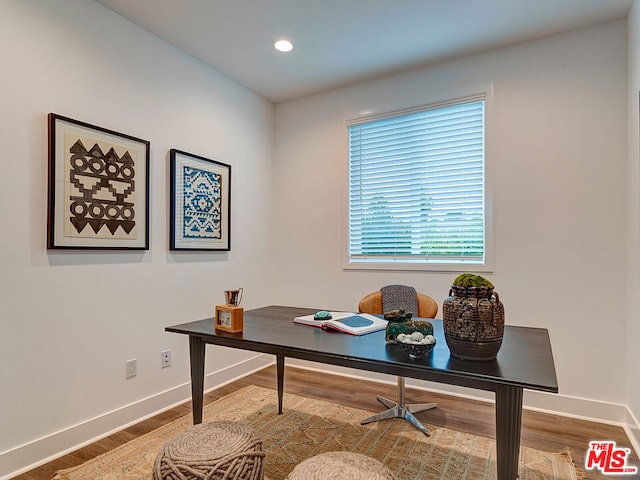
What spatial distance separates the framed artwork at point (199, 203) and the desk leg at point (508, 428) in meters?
2.35

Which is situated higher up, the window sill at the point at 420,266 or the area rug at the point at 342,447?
the window sill at the point at 420,266

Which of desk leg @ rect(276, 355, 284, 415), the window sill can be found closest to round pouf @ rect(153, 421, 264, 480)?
desk leg @ rect(276, 355, 284, 415)

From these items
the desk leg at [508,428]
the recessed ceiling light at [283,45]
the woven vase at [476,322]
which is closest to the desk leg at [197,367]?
the woven vase at [476,322]

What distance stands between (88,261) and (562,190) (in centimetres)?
311

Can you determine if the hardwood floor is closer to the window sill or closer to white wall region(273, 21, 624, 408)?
white wall region(273, 21, 624, 408)

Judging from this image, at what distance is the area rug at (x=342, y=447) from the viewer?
6.30ft

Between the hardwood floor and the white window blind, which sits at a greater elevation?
the white window blind

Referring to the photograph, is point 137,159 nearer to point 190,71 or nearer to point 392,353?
point 190,71

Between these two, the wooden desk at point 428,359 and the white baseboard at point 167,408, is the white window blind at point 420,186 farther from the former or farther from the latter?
the wooden desk at point 428,359

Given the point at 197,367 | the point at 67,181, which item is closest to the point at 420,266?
the point at 197,367

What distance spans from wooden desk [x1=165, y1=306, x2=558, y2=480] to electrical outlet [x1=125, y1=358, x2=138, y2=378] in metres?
0.79

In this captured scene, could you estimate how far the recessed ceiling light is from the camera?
9.06ft

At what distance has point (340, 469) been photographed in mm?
1243

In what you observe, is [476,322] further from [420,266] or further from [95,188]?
[95,188]
